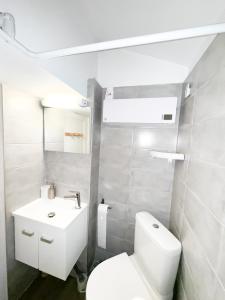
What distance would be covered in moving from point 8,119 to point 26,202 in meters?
0.78

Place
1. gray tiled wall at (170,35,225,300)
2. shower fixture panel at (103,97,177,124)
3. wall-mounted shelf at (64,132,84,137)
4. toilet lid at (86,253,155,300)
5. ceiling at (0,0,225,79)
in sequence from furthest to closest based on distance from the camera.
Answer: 1. wall-mounted shelf at (64,132,84,137)
2. shower fixture panel at (103,97,177,124)
3. toilet lid at (86,253,155,300)
4. ceiling at (0,0,225,79)
5. gray tiled wall at (170,35,225,300)

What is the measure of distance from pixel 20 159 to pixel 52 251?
80 centimetres

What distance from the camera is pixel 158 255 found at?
89 centimetres

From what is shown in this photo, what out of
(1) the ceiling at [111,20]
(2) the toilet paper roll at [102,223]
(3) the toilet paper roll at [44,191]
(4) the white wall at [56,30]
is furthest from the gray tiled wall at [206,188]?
(3) the toilet paper roll at [44,191]

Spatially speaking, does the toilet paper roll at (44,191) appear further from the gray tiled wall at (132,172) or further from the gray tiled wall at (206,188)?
the gray tiled wall at (206,188)

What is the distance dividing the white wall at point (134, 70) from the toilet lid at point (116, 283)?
163 centimetres

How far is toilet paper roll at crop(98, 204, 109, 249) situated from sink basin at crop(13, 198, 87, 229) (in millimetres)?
207

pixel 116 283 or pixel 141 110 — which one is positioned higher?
pixel 141 110

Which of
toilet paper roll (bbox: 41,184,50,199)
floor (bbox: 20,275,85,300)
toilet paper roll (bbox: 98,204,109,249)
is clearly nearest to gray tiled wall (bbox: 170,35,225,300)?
toilet paper roll (bbox: 98,204,109,249)

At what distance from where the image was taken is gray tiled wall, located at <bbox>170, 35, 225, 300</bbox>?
0.53 meters

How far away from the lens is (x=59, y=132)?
1.39 m

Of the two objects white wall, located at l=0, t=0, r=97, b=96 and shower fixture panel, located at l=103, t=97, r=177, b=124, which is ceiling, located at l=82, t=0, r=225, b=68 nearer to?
white wall, located at l=0, t=0, r=97, b=96

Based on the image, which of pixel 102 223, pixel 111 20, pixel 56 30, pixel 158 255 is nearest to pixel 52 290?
pixel 102 223

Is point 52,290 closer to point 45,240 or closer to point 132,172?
point 45,240
